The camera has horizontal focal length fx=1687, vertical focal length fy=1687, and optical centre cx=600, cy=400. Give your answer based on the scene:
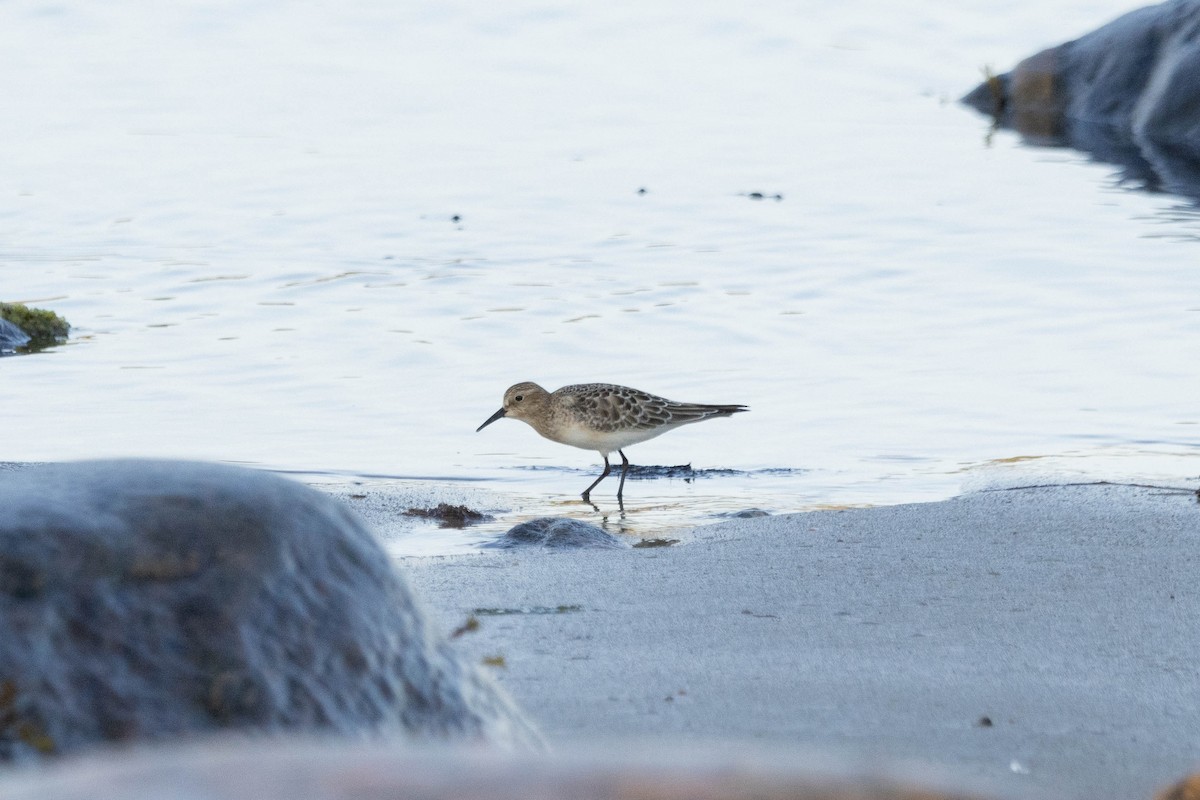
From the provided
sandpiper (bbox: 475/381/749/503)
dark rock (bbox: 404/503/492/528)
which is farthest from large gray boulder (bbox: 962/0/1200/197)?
dark rock (bbox: 404/503/492/528)

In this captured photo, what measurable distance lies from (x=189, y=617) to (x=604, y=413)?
6159mm

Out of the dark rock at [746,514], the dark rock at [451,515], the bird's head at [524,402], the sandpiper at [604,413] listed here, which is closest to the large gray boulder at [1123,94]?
the sandpiper at [604,413]

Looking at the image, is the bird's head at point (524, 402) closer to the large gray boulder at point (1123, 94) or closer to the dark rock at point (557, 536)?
the dark rock at point (557, 536)

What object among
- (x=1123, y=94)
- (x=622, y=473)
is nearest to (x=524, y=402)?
(x=622, y=473)

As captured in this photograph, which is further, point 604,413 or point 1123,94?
point 1123,94

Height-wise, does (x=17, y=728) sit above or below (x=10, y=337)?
above

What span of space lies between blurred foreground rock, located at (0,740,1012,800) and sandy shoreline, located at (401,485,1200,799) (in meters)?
1.61

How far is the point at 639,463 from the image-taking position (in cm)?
928

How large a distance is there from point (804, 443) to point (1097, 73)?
40.2ft

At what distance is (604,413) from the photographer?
8.76 metres

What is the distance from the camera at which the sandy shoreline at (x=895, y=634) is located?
12.8 ft

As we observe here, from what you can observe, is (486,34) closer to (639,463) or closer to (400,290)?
(400,290)

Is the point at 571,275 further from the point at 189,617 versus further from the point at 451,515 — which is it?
the point at 189,617

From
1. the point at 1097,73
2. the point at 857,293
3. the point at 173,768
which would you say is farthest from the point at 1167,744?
the point at 1097,73
